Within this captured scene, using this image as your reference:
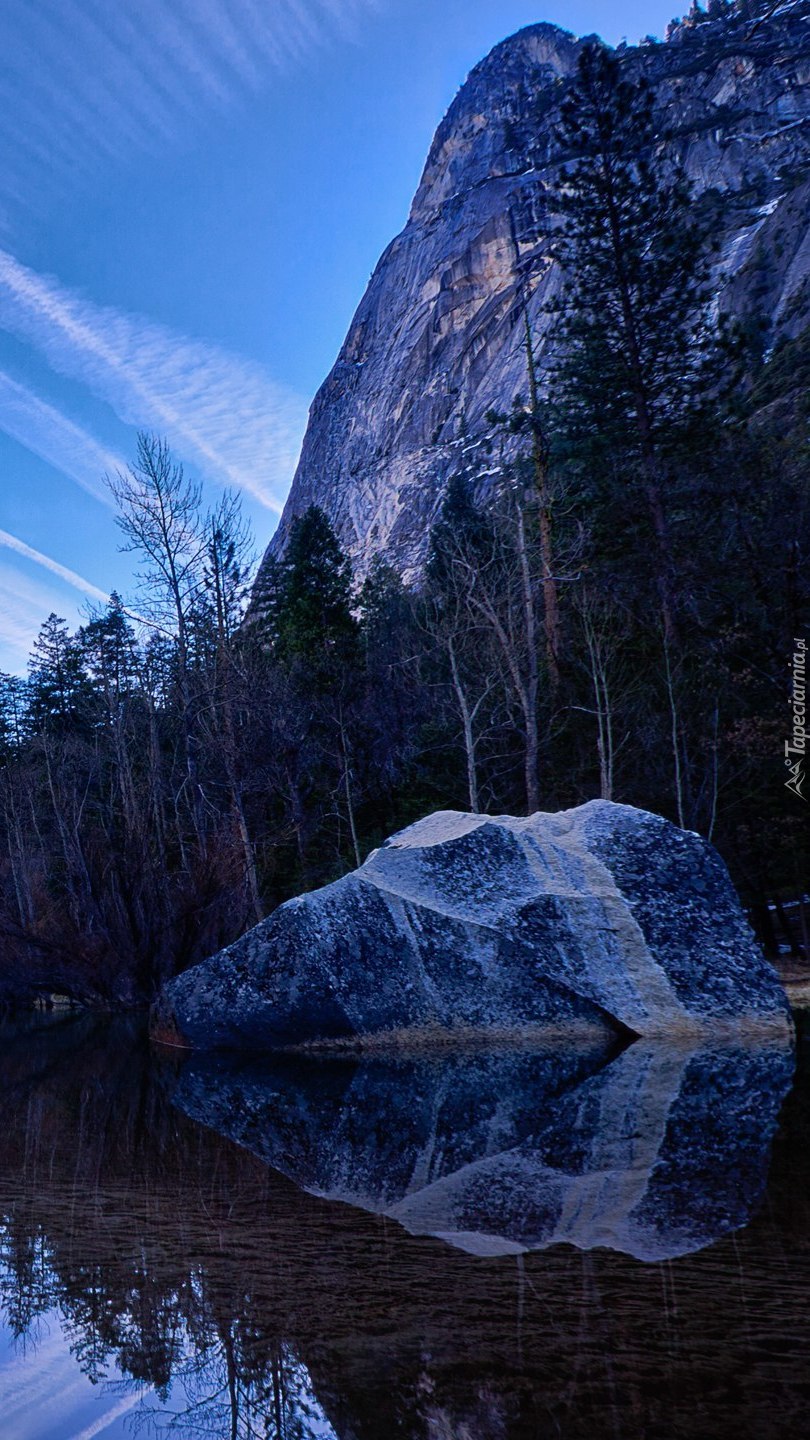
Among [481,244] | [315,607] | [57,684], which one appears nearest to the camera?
[315,607]

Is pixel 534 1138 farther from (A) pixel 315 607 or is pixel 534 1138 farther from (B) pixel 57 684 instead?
(B) pixel 57 684

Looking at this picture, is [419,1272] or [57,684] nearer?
[419,1272]

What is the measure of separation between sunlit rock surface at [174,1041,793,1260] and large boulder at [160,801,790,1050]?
0.89m

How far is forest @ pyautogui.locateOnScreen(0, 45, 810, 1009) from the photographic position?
625 inches

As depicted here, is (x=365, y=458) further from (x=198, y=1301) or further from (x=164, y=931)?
Result: (x=198, y=1301)

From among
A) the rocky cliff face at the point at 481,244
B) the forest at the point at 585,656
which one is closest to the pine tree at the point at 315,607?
the forest at the point at 585,656

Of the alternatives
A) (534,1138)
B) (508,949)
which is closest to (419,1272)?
(534,1138)

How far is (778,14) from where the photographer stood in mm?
90500

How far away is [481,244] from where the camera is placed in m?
90.3

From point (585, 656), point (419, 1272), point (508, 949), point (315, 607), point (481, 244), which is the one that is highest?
point (481, 244)

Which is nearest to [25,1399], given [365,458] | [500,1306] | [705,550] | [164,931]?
[500,1306]

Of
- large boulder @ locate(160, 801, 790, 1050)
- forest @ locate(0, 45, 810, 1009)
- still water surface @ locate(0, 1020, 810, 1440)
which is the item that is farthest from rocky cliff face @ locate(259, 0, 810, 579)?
still water surface @ locate(0, 1020, 810, 1440)

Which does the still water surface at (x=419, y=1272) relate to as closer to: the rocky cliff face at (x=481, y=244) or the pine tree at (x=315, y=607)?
the pine tree at (x=315, y=607)

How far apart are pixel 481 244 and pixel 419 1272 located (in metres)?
98.1
